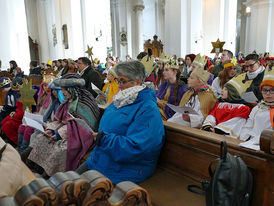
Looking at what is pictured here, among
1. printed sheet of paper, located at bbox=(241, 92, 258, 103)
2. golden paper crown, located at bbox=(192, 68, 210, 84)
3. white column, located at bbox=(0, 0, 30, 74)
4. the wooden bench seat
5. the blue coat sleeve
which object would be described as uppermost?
white column, located at bbox=(0, 0, 30, 74)

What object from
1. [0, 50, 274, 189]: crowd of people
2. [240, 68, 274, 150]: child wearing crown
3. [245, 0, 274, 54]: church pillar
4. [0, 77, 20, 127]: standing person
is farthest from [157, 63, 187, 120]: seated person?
[245, 0, 274, 54]: church pillar

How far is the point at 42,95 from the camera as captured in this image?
12.4 feet

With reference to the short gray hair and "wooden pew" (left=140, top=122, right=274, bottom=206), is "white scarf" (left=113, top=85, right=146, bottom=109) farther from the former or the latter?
"wooden pew" (left=140, top=122, right=274, bottom=206)

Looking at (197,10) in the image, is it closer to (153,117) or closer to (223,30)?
(223,30)

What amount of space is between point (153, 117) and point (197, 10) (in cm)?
928

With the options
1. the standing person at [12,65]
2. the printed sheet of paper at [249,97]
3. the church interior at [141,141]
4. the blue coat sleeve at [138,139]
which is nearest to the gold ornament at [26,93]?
the church interior at [141,141]

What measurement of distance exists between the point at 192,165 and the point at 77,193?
1.35 m

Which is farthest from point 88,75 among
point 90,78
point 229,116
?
point 229,116

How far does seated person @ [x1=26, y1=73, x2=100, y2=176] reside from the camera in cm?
261

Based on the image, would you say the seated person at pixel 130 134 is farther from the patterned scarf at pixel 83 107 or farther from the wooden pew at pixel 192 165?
the patterned scarf at pixel 83 107

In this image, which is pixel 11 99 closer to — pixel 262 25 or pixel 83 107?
pixel 83 107

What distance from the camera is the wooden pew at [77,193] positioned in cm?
A: 77

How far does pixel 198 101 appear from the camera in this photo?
9.82 ft

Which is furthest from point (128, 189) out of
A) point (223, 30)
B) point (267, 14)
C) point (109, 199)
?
point (267, 14)
